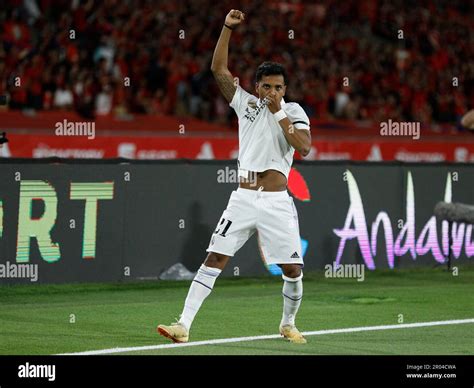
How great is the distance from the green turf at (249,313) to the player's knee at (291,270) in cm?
61

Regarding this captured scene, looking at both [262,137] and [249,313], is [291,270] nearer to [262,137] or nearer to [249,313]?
[262,137]

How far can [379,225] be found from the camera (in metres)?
16.9

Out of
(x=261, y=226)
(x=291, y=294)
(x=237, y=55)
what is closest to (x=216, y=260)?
(x=261, y=226)

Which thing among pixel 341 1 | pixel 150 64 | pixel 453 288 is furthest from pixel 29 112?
pixel 341 1

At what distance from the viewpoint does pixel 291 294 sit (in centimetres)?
1011

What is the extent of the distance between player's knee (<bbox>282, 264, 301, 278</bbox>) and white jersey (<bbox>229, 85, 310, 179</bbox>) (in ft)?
2.65

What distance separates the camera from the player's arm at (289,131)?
952 cm

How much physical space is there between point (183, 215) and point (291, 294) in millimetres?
5582

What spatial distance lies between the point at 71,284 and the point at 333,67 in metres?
14.5

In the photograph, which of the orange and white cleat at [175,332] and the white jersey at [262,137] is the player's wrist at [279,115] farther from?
the orange and white cleat at [175,332]

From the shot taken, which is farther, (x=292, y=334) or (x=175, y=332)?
(x=292, y=334)

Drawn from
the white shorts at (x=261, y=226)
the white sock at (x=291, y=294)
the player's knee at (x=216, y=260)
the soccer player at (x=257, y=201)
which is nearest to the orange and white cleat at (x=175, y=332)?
the soccer player at (x=257, y=201)

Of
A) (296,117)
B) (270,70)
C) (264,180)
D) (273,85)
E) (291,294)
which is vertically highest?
(270,70)
